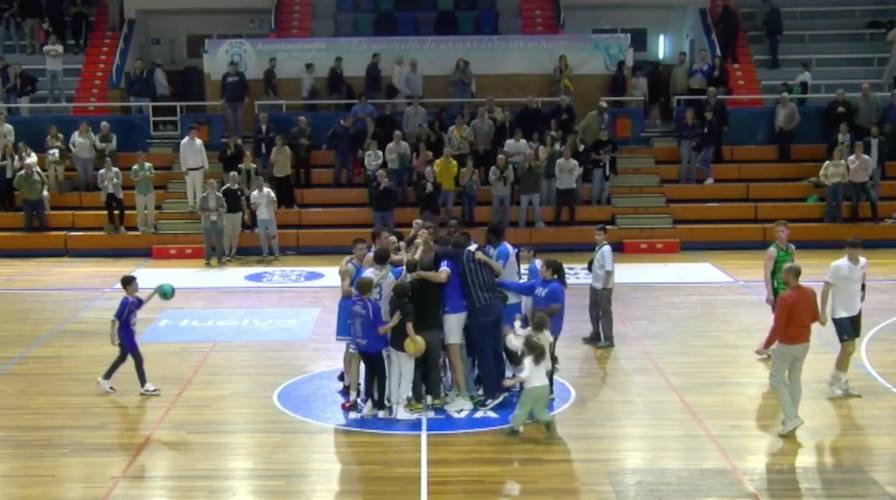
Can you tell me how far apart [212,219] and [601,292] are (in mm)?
10128

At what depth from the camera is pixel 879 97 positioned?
2825cm

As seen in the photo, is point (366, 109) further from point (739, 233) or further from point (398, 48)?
point (739, 233)

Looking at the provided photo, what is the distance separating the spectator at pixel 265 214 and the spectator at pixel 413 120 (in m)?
3.96

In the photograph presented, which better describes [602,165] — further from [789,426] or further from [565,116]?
[789,426]

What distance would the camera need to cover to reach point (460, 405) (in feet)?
40.8

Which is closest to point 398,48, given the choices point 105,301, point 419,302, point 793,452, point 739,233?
point 739,233

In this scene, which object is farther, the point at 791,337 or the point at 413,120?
the point at 413,120

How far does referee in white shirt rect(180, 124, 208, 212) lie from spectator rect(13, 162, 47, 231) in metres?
3.05

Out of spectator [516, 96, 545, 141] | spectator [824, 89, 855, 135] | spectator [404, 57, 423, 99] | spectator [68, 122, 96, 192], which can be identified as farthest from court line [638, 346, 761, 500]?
spectator [68, 122, 96, 192]

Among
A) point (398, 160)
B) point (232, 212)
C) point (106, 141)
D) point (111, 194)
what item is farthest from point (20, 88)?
point (398, 160)

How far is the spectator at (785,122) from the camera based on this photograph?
26141mm

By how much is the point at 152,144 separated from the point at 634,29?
14330 millimetres

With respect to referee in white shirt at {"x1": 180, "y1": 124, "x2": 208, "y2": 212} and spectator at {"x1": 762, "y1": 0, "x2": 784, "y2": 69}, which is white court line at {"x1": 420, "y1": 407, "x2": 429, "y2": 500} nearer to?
referee in white shirt at {"x1": 180, "y1": 124, "x2": 208, "y2": 212}

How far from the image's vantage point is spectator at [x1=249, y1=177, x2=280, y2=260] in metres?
22.7
